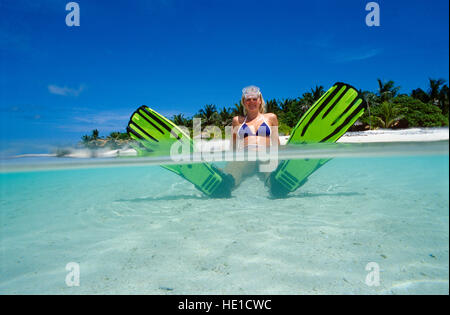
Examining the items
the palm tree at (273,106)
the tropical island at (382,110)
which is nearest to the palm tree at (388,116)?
the tropical island at (382,110)

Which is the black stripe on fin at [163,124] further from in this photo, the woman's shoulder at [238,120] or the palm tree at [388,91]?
the palm tree at [388,91]

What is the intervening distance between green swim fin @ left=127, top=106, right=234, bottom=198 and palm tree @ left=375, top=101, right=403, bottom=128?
3334 centimetres

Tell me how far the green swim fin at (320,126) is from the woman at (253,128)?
0.56 m

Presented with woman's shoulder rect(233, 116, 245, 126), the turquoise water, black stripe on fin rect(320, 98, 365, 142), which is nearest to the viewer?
the turquoise water

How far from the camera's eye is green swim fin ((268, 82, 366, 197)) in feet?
15.1

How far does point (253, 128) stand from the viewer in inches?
170

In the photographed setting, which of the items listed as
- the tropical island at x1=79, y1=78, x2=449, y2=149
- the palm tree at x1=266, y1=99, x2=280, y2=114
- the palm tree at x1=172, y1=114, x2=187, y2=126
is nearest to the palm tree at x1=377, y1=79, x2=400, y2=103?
the tropical island at x1=79, y1=78, x2=449, y2=149

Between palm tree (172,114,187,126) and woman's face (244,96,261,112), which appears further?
palm tree (172,114,187,126)

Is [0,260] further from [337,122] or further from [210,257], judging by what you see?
[337,122]

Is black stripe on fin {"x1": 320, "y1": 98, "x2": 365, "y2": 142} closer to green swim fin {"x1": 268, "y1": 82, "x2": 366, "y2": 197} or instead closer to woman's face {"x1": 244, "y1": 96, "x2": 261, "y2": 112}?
green swim fin {"x1": 268, "y1": 82, "x2": 366, "y2": 197}

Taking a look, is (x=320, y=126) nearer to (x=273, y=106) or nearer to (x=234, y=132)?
(x=234, y=132)

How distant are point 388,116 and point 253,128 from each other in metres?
35.3

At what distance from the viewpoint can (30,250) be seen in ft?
10.2

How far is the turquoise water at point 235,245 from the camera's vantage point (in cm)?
224
